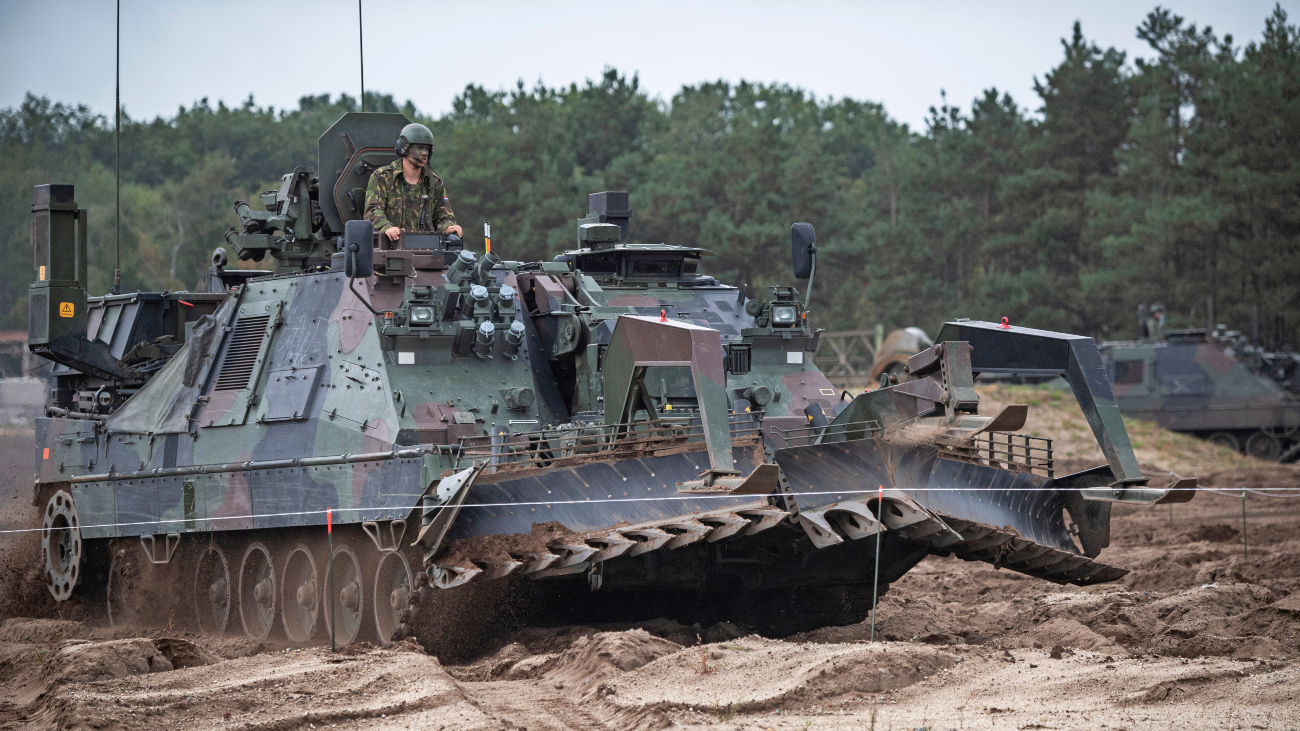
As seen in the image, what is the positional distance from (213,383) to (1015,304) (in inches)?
1291

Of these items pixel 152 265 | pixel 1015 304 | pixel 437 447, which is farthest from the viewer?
pixel 1015 304

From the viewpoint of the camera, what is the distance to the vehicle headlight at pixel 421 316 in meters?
11.9

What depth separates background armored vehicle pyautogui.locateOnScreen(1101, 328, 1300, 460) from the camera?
32156 mm

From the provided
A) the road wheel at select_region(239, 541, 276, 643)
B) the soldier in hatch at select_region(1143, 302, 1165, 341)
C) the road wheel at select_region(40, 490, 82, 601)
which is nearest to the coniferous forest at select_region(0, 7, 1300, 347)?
the soldier in hatch at select_region(1143, 302, 1165, 341)

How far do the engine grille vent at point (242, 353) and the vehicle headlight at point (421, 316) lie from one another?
205cm

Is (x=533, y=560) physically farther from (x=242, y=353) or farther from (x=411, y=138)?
(x=411, y=138)

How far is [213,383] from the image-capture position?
532 inches

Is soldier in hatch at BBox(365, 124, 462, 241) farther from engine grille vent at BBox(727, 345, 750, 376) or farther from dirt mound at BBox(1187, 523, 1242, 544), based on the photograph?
dirt mound at BBox(1187, 523, 1242, 544)

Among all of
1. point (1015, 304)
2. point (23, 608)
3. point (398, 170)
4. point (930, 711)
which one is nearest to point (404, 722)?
point (930, 711)

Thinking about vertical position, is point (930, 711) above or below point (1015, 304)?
below

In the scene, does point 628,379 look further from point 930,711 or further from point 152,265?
point 152,265

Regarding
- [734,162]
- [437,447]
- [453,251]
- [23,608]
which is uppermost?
[734,162]

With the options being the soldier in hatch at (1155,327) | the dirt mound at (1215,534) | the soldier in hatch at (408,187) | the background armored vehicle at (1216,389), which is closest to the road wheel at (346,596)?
the soldier in hatch at (408,187)

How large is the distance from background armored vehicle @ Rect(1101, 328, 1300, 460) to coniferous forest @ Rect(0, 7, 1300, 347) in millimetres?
7212
